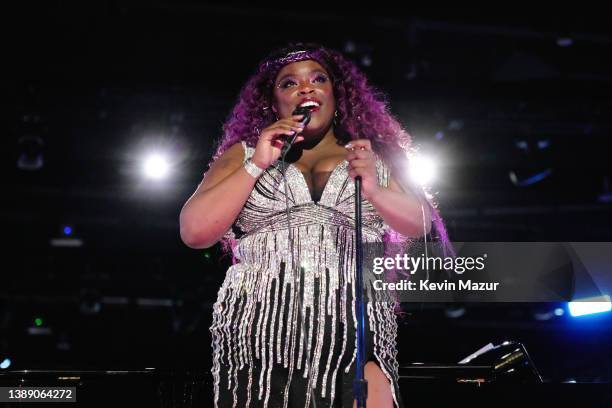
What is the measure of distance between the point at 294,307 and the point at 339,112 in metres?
0.71

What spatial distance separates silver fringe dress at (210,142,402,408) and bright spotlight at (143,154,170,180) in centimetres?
614

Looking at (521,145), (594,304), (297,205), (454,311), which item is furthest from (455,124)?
(297,205)

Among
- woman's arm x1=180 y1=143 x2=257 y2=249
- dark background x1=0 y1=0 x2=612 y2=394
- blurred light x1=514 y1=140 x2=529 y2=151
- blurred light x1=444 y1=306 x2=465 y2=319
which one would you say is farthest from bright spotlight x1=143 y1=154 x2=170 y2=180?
woman's arm x1=180 y1=143 x2=257 y2=249

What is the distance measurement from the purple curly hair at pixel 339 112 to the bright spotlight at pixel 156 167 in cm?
569

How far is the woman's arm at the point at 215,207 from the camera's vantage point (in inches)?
74.9

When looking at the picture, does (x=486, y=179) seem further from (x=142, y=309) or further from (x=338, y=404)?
(x=338, y=404)

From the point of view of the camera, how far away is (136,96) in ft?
23.2

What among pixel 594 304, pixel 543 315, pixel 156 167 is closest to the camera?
pixel 594 304

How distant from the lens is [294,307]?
1855 mm

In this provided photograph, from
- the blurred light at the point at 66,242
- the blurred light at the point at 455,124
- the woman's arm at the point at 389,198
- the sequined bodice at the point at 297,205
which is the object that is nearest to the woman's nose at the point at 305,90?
the sequined bodice at the point at 297,205

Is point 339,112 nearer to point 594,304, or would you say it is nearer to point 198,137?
point 594,304

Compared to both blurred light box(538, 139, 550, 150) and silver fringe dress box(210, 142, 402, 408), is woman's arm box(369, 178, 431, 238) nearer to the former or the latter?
silver fringe dress box(210, 142, 402, 408)

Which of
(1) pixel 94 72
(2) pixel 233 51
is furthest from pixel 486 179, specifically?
(1) pixel 94 72

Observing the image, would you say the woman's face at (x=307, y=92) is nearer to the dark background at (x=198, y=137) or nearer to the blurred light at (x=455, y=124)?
the dark background at (x=198, y=137)
